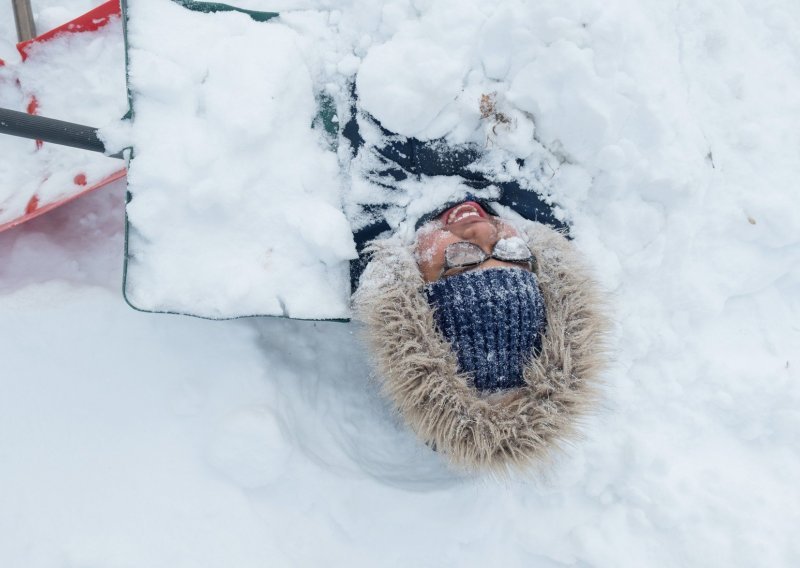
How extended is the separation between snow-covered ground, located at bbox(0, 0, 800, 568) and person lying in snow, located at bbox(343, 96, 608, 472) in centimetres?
30

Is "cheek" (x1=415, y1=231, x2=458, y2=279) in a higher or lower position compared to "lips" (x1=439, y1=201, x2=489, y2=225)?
lower

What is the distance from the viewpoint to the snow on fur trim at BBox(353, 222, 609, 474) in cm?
115

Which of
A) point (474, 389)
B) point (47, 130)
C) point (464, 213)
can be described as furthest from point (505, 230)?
point (47, 130)

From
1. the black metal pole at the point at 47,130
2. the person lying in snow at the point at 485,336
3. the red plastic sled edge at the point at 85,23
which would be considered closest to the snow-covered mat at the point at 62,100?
the red plastic sled edge at the point at 85,23

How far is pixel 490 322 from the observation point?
114 centimetres

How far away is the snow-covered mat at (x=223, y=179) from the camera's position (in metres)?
1.28

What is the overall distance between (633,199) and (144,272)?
133 cm

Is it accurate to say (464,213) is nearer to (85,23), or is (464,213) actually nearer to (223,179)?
(223,179)

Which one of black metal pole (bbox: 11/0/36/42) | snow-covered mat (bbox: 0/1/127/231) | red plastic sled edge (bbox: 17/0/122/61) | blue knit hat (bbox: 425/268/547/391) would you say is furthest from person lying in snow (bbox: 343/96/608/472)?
black metal pole (bbox: 11/0/36/42)

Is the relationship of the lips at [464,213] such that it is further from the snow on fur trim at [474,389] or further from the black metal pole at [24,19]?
the black metal pole at [24,19]

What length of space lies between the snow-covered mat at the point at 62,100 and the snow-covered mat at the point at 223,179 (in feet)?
0.95

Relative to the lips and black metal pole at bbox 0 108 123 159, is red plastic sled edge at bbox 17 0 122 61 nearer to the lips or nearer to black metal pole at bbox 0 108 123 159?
black metal pole at bbox 0 108 123 159

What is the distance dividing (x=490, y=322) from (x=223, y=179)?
0.71 m

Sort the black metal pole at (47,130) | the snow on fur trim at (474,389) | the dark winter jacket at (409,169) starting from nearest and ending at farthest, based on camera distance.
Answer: the snow on fur trim at (474,389) < the black metal pole at (47,130) < the dark winter jacket at (409,169)
